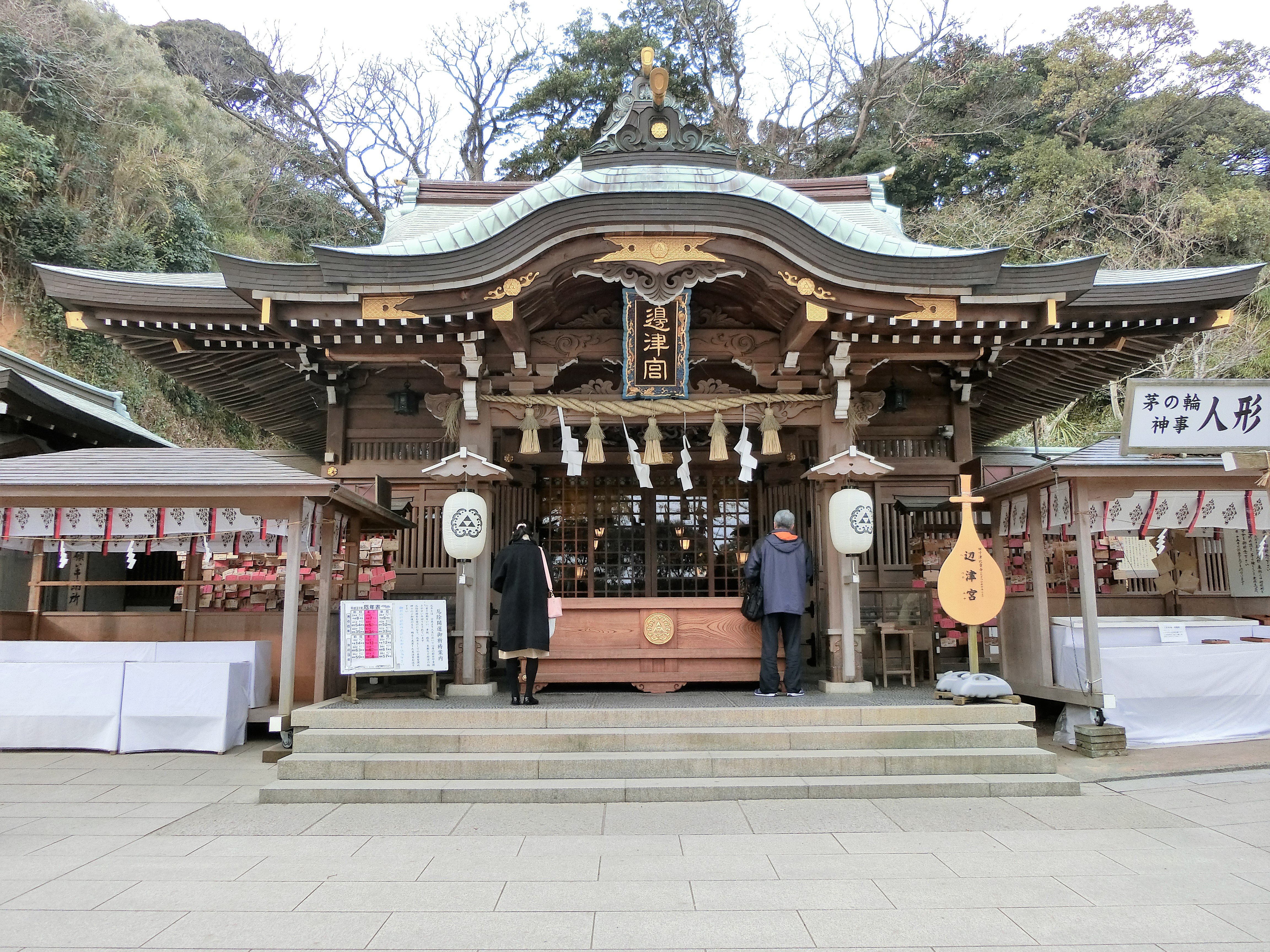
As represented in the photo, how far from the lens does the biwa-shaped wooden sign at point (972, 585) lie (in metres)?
8.01

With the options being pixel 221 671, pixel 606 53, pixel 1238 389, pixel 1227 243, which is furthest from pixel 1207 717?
pixel 606 53

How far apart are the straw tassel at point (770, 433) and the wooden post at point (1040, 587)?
2.74m

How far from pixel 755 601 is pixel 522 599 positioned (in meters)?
2.44

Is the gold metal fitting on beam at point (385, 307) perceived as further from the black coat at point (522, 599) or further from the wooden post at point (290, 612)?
the black coat at point (522, 599)

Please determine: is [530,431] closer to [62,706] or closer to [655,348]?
[655,348]

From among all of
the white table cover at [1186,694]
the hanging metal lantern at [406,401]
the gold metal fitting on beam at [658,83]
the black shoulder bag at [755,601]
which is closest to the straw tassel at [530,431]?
the hanging metal lantern at [406,401]

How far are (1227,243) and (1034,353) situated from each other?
18.1 meters

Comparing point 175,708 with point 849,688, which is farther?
point 849,688

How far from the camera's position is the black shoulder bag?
335 inches

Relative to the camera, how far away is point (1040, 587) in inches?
341

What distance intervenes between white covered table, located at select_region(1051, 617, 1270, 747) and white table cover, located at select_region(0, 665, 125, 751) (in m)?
9.54

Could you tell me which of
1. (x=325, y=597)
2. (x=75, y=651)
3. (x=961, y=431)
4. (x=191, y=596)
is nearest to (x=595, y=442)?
(x=325, y=597)

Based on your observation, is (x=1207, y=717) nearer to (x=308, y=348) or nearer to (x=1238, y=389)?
(x=1238, y=389)

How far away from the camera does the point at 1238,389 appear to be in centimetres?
758
